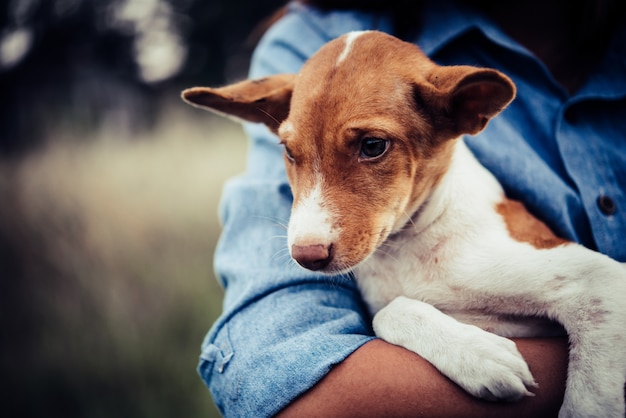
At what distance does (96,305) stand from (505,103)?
11.5 ft

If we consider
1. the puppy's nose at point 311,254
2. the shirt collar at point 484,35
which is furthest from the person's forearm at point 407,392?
the shirt collar at point 484,35

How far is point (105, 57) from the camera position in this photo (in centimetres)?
1095

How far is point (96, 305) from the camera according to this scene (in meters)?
3.87

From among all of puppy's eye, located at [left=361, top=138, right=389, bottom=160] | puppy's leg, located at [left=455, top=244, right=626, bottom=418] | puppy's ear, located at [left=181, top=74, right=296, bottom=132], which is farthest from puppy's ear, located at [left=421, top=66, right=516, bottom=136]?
puppy's ear, located at [left=181, top=74, right=296, bottom=132]

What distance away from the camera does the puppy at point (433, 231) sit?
135 centimetres

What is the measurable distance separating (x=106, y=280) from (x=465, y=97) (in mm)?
3442

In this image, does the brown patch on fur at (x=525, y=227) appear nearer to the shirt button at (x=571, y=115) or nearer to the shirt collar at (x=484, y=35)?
the shirt button at (x=571, y=115)

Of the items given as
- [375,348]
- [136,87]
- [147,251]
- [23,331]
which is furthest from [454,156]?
[136,87]

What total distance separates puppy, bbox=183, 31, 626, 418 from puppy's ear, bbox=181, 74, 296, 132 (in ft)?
0.03

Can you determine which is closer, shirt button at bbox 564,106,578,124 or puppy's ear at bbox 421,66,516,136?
puppy's ear at bbox 421,66,516,136

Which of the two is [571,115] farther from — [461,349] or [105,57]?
[105,57]

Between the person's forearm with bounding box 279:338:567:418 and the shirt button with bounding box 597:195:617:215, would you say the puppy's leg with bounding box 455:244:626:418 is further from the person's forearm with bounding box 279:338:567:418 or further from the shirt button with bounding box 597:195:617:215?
the shirt button with bounding box 597:195:617:215

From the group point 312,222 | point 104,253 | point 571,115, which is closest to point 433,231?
point 312,222

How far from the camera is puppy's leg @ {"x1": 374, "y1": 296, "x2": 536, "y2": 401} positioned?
4.22 feet
